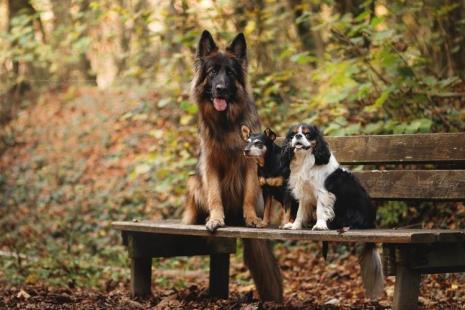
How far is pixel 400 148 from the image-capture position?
548 centimetres

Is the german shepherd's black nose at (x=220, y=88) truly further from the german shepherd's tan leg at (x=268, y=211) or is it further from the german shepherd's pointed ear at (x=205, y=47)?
the german shepherd's tan leg at (x=268, y=211)

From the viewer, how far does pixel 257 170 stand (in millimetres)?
5391

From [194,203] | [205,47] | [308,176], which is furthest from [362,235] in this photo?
[205,47]

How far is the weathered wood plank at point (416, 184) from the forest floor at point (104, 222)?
103cm

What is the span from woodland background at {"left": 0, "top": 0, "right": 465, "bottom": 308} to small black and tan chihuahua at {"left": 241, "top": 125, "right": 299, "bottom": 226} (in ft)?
3.48

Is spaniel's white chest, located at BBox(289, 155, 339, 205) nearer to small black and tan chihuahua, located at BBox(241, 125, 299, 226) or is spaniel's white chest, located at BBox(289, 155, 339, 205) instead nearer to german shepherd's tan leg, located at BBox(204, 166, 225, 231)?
small black and tan chihuahua, located at BBox(241, 125, 299, 226)

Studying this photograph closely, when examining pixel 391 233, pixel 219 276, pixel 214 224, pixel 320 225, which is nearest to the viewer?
pixel 391 233

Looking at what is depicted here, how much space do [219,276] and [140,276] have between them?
79cm

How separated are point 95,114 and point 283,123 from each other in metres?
8.35

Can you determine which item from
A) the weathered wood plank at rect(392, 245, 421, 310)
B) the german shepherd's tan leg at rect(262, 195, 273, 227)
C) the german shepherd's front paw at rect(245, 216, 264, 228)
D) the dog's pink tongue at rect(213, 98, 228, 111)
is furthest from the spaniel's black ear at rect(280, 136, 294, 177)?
the weathered wood plank at rect(392, 245, 421, 310)

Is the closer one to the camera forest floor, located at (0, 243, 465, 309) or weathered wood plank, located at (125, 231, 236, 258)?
forest floor, located at (0, 243, 465, 309)

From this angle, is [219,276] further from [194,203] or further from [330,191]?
[330,191]

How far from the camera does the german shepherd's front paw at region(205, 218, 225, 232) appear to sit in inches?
194

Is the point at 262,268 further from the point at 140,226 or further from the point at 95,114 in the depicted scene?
the point at 95,114
